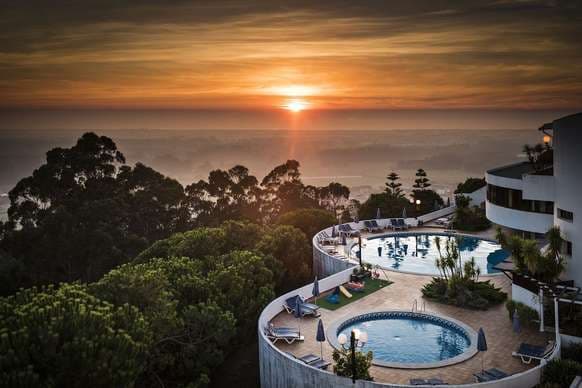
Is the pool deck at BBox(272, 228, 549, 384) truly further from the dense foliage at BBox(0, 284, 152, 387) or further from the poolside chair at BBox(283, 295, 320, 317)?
the dense foliage at BBox(0, 284, 152, 387)

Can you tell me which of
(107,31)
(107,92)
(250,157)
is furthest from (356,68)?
(250,157)

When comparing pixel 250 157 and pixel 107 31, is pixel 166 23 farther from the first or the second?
pixel 250 157

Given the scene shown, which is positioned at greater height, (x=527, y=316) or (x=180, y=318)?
(x=180, y=318)

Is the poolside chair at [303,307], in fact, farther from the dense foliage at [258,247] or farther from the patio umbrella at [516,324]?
the patio umbrella at [516,324]

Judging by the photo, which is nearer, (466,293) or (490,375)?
(490,375)

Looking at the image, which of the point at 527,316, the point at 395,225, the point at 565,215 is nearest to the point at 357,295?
the point at 527,316

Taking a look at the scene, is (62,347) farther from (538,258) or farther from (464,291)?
(538,258)
